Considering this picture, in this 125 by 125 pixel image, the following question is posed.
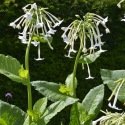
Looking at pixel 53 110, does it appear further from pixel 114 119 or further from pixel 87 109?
pixel 114 119

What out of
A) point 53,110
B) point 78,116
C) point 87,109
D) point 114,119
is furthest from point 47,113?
point 114,119

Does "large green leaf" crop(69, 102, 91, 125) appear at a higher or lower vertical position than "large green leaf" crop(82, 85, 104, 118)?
lower

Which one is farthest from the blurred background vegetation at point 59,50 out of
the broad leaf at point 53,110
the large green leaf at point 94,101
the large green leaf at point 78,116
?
the broad leaf at point 53,110

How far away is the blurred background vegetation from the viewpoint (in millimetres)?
6449

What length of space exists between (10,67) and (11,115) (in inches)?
10.3

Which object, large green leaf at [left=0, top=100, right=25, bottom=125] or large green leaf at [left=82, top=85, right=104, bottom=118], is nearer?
large green leaf at [left=0, top=100, right=25, bottom=125]

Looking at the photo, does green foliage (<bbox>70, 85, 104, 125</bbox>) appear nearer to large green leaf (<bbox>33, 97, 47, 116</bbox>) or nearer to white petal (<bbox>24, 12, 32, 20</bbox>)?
large green leaf (<bbox>33, 97, 47, 116</bbox>)

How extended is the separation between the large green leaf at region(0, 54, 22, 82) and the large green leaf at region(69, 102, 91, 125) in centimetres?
33

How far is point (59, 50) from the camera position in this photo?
7043 millimetres

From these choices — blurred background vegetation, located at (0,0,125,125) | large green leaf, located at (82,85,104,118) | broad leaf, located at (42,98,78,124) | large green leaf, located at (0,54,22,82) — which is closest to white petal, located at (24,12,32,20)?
large green leaf, located at (0,54,22,82)

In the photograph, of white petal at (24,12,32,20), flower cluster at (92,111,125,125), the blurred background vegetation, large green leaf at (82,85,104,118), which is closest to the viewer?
flower cluster at (92,111,125,125)

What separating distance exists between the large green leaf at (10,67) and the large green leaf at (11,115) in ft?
0.63

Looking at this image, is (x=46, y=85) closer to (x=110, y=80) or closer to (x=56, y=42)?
(x=110, y=80)

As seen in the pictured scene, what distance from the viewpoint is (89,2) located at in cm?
766
